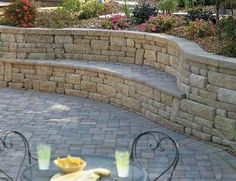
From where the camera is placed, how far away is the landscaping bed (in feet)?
26.2

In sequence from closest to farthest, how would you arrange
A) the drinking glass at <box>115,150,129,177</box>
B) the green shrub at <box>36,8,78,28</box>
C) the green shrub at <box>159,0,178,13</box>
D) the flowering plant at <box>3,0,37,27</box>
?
the drinking glass at <box>115,150,129,177</box> → the green shrub at <box>36,8,78,28</box> → the flowering plant at <box>3,0,37,27</box> → the green shrub at <box>159,0,178,13</box>

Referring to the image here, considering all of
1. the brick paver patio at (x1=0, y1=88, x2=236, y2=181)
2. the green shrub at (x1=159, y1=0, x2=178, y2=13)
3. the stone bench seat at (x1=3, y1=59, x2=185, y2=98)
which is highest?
the green shrub at (x1=159, y1=0, x2=178, y2=13)

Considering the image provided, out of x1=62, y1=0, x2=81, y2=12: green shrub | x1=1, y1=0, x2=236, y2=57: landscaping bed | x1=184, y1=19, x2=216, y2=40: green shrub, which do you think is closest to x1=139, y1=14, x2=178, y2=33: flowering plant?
x1=1, y1=0, x2=236, y2=57: landscaping bed

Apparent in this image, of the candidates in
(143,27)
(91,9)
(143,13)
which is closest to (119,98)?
(143,27)

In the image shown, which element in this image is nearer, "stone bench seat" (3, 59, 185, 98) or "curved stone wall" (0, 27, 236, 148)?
"curved stone wall" (0, 27, 236, 148)

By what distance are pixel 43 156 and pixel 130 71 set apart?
4399 mm

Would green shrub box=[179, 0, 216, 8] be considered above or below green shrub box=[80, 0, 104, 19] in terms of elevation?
above

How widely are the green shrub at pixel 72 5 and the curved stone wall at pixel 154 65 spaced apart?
4.85ft

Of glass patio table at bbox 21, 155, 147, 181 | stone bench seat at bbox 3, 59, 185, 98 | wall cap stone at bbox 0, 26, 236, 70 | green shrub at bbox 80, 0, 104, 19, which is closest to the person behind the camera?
glass patio table at bbox 21, 155, 147, 181

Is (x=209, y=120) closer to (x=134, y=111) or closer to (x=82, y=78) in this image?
(x=134, y=111)

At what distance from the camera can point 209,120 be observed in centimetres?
616

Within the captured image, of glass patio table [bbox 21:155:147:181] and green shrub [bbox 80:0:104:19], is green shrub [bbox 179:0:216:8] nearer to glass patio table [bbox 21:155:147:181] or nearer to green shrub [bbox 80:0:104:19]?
green shrub [bbox 80:0:104:19]

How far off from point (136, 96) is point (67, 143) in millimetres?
1680

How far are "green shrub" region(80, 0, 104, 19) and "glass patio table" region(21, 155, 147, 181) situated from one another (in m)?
6.38
